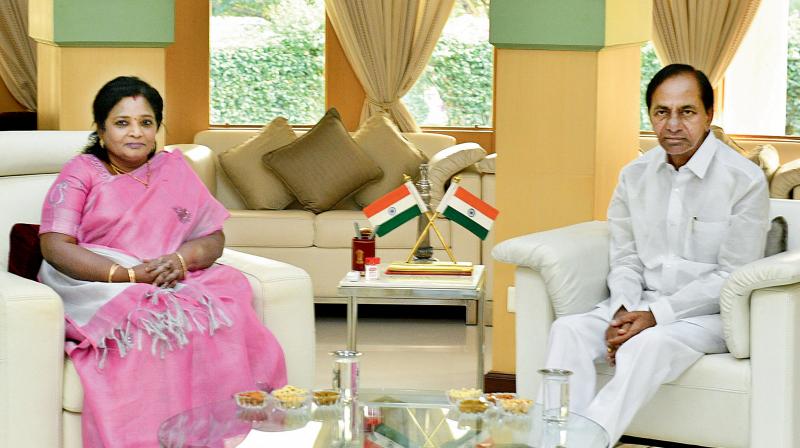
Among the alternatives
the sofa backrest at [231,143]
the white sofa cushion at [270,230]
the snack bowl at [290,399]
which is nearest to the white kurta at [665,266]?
the snack bowl at [290,399]

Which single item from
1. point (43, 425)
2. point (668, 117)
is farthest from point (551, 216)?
point (43, 425)

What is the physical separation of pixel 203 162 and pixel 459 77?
2092 millimetres

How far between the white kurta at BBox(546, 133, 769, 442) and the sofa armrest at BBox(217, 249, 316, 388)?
780mm

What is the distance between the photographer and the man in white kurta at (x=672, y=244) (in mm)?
3949

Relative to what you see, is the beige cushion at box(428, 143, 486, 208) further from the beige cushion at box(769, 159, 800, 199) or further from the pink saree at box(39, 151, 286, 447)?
the pink saree at box(39, 151, 286, 447)

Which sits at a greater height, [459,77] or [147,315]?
[459,77]

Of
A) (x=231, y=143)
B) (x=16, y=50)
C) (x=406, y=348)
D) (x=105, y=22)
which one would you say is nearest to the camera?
(x=105, y=22)

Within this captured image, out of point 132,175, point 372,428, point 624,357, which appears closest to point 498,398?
point 372,428

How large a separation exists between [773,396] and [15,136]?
264cm

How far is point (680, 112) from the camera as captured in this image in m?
4.18

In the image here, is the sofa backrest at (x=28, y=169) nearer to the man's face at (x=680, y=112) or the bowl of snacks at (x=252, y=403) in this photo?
the bowl of snacks at (x=252, y=403)

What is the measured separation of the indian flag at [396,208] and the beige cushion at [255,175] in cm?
248

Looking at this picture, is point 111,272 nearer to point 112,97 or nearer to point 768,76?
point 112,97

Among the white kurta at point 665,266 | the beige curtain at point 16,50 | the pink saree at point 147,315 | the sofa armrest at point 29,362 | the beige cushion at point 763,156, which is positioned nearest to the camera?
the sofa armrest at point 29,362
